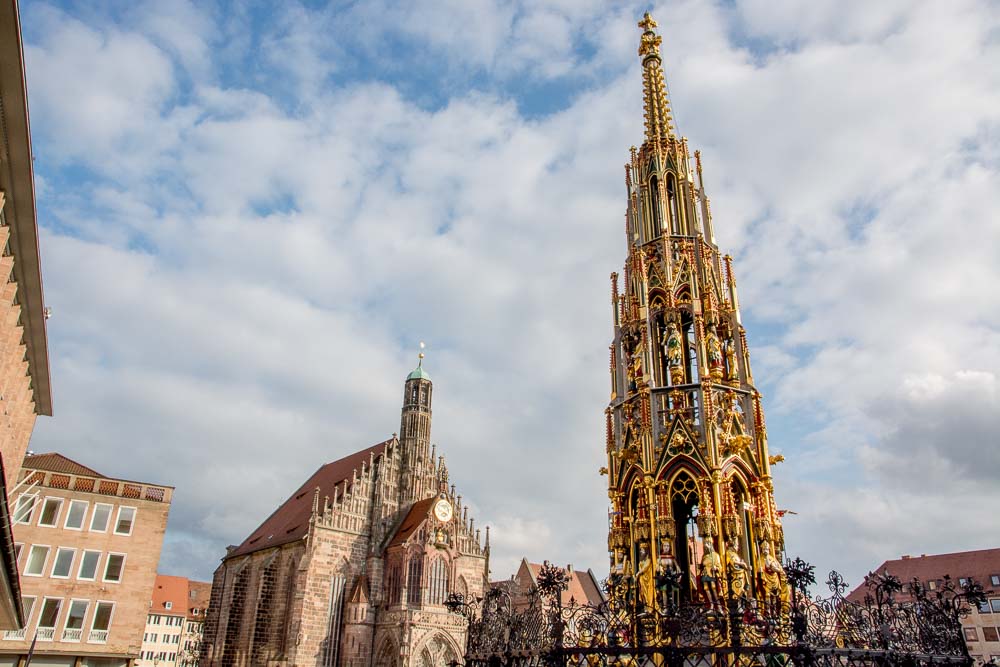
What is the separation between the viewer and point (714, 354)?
15.1 meters

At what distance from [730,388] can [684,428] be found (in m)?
1.45

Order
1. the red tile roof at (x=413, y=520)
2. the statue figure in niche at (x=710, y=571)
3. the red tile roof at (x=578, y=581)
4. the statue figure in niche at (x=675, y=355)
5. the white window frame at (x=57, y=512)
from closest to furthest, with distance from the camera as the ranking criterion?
the statue figure in niche at (x=710, y=571) < the statue figure in niche at (x=675, y=355) < the white window frame at (x=57, y=512) < the red tile roof at (x=413, y=520) < the red tile roof at (x=578, y=581)

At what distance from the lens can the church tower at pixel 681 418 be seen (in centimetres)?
1315

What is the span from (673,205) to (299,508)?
34.9 m

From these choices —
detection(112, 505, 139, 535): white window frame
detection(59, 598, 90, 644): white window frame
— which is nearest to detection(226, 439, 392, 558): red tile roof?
detection(112, 505, 139, 535): white window frame

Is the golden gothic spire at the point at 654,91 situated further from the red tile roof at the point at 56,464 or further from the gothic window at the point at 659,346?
the red tile roof at the point at 56,464

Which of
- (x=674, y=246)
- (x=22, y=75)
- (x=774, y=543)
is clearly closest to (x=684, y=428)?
(x=774, y=543)

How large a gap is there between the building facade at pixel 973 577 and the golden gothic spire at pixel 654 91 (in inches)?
1152

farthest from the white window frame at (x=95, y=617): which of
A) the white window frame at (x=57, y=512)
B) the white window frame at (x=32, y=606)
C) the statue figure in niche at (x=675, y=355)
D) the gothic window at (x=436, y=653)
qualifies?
the statue figure in niche at (x=675, y=355)

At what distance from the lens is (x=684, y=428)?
14.1 m

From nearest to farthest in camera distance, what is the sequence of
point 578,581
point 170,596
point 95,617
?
point 95,617, point 578,581, point 170,596

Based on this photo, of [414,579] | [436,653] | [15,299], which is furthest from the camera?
[414,579]

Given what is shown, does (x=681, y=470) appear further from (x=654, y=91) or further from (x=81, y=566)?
(x=81, y=566)

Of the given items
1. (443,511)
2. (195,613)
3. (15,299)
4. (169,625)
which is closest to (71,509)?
(15,299)
